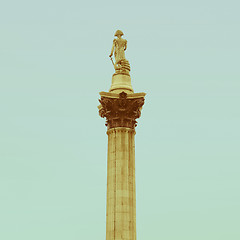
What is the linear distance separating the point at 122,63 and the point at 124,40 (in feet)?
7.56

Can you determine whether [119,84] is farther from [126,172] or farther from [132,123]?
[126,172]

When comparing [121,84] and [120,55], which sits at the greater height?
[120,55]

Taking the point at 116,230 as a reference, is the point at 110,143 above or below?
above

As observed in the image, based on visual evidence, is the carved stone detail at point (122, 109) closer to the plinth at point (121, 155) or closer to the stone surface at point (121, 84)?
the plinth at point (121, 155)

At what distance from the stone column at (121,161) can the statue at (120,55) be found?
2294 mm

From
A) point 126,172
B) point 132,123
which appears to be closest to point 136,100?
point 132,123

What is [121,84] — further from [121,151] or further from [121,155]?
[121,155]

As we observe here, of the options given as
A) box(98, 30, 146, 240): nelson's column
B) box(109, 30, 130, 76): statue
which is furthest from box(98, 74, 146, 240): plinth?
box(109, 30, 130, 76): statue

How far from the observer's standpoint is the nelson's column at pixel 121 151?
40.2 m

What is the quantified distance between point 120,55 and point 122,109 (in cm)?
535

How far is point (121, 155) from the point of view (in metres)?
41.8

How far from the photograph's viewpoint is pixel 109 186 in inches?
1630

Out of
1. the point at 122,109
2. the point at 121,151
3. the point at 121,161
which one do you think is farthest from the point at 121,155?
the point at 122,109

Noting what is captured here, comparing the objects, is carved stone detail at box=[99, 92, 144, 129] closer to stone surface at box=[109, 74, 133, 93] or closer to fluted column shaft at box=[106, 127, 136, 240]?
fluted column shaft at box=[106, 127, 136, 240]
